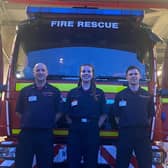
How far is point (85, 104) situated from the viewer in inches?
263

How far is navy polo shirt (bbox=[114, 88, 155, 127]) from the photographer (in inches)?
263

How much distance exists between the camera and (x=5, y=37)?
350 inches

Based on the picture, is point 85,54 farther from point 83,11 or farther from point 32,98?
point 32,98

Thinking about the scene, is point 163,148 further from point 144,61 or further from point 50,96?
point 50,96

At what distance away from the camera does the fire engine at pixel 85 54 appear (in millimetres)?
7109

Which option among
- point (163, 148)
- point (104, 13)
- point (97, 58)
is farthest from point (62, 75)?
point (163, 148)

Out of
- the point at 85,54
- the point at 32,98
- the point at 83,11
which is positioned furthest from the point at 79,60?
the point at 32,98

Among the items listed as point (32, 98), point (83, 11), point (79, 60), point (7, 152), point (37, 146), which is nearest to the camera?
point (37, 146)

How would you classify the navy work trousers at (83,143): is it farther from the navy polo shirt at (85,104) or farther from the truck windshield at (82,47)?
the truck windshield at (82,47)

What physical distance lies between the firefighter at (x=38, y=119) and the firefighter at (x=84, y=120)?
0.68ft

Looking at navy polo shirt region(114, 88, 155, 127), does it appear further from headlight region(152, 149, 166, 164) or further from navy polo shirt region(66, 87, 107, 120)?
headlight region(152, 149, 166, 164)

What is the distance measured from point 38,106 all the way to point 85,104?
1.78 feet

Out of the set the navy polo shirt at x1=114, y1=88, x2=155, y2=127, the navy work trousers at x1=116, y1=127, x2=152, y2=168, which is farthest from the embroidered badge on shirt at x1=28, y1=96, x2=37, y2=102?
the navy work trousers at x1=116, y1=127, x2=152, y2=168

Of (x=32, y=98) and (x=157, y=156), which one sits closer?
(x=32, y=98)
